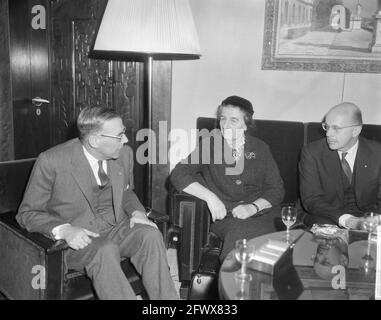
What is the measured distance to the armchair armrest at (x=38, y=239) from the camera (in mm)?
1904

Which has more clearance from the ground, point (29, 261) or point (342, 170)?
point (342, 170)

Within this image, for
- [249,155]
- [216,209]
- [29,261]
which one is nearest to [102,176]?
[29,261]

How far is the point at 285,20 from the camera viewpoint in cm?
329

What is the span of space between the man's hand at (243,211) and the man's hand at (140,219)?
510mm

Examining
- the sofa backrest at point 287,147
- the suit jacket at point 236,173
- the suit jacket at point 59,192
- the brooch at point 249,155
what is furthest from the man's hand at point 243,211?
the suit jacket at point 59,192

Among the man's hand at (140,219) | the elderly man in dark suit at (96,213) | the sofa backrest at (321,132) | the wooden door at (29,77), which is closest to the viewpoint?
the elderly man in dark suit at (96,213)

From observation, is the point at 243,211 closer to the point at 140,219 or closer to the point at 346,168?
the point at 140,219

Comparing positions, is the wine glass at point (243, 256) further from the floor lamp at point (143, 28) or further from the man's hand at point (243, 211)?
the floor lamp at point (143, 28)

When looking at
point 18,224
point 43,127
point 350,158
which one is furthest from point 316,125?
point 43,127

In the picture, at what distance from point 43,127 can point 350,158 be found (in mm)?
2704

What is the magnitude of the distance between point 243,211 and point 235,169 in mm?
300

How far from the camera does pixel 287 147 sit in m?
3.08

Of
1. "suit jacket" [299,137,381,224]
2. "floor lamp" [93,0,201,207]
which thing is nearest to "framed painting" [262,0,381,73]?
"suit jacket" [299,137,381,224]

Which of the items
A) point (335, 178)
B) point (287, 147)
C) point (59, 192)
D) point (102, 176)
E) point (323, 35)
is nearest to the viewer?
point (59, 192)
